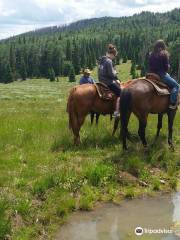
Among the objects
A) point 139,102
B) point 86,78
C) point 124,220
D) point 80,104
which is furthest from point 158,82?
point 124,220

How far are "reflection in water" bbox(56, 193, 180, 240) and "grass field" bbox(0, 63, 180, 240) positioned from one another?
0.27m

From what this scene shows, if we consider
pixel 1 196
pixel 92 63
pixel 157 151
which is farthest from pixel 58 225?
pixel 92 63

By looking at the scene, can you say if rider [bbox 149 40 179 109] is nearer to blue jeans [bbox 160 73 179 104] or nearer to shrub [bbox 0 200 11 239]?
blue jeans [bbox 160 73 179 104]

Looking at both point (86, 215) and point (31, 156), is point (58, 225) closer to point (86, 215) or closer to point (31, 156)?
point (86, 215)

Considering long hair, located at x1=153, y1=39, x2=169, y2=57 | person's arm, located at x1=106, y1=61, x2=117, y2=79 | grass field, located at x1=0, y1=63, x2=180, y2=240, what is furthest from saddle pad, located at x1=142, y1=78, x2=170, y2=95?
grass field, located at x1=0, y1=63, x2=180, y2=240

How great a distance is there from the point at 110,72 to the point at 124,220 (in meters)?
6.06

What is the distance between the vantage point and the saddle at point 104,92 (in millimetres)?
12980

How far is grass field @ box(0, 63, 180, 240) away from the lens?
7.84m

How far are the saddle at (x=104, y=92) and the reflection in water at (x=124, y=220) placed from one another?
453cm

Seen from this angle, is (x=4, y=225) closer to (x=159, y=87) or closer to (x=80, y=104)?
(x=80, y=104)

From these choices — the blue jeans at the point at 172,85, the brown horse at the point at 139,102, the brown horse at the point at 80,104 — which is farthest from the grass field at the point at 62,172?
the blue jeans at the point at 172,85

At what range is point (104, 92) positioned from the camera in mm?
13117

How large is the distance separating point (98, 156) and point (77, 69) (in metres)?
136

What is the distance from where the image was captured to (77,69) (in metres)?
146
